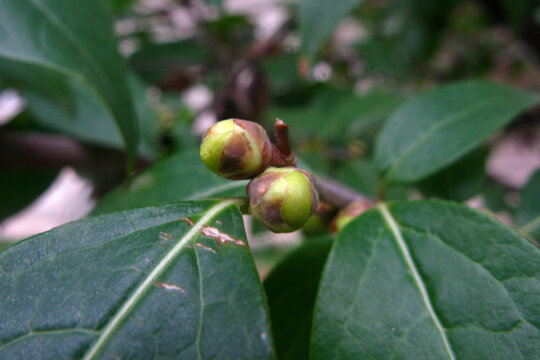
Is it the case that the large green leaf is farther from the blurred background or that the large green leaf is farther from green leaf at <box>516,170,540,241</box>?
green leaf at <box>516,170,540,241</box>

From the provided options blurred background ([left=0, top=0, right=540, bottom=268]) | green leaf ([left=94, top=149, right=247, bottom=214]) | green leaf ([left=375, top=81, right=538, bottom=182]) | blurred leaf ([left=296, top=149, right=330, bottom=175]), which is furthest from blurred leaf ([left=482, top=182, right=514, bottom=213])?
green leaf ([left=94, top=149, right=247, bottom=214])

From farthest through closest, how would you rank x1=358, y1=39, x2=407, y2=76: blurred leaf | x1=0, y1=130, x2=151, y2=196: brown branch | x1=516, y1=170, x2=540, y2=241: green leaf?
x1=358, y1=39, x2=407, y2=76: blurred leaf → x1=0, y1=130, x2=151, y2=196: brown branch → x1=516, y1=170, x2=540, y2=241: green leaf

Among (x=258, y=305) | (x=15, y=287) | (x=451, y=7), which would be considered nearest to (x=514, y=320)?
(x=258, y=305)

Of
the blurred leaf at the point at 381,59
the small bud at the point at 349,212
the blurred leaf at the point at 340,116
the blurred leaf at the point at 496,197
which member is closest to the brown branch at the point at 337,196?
the small bud at the point at 349,212

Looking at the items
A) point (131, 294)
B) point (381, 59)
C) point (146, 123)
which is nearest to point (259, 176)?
point (131, 294)

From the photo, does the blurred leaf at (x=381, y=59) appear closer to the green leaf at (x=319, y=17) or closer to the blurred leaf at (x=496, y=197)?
the blurred leaf at (x=496, y=197)

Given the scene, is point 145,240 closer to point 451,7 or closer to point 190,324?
point 190,324
